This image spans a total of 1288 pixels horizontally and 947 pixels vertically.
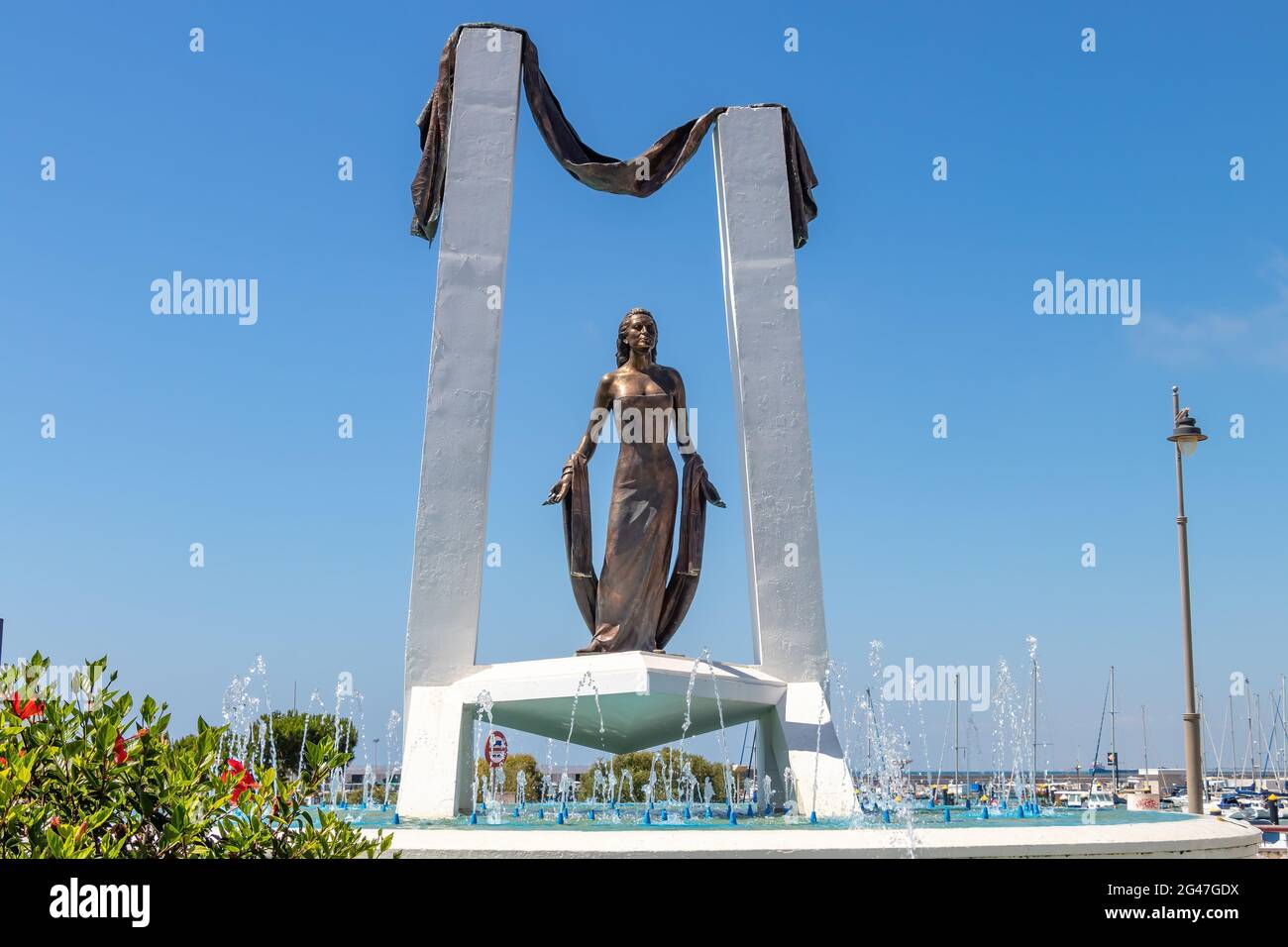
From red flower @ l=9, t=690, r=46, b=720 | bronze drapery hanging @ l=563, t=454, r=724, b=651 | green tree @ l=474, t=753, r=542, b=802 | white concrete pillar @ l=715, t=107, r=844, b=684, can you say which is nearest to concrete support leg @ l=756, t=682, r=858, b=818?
white concrete pillar @ l=715, t=107, r=844, b=684

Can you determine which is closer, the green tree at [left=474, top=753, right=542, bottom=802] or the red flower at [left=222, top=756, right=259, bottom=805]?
the red flower at [left=222, top=756, right=259, bottom=805]

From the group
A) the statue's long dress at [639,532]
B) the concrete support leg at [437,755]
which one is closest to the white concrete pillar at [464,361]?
the concrete support leg at [437,755]

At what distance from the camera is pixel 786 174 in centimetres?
1373

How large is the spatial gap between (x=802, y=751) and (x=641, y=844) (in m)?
4.49

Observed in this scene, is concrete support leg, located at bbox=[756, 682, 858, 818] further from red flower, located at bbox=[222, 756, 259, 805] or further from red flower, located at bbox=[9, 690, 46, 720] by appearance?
red flower, located at bbox=[9, 690, 46, 720]

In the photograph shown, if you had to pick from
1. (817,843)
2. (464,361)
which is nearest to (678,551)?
(464,361)

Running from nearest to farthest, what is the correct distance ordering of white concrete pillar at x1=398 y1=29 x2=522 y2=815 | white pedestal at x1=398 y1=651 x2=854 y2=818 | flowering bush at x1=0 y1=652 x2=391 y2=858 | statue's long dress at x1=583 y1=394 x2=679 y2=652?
flowering bush at x1=0 y1=652 x2=391 y2=858 → white pedestal at x1=398 y1=651 x2=854 y2=818 → white concrete pillar at x1=398 y1=29 x2=522 y2=815 → statue's long dress at x1=583 y1=394 x2=679 y2=652

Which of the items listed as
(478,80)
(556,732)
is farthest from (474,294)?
(556,732)

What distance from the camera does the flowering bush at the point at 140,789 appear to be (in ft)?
14.7

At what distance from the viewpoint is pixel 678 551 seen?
1290cm

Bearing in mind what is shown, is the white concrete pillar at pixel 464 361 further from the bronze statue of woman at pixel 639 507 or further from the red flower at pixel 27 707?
the red flower at pixel 27 707

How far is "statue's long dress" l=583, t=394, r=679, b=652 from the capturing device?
12477mm

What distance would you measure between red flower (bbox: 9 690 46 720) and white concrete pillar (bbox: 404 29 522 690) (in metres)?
7.28
